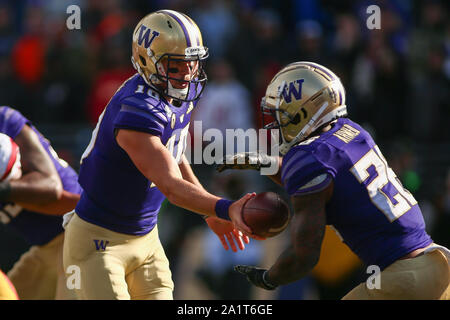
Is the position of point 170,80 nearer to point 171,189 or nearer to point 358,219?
point 171,189

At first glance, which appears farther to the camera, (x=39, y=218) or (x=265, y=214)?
(x=39, y=218)

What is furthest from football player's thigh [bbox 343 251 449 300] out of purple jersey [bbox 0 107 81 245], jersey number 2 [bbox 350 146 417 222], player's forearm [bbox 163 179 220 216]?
purple jersey [bbox 0 107 81 245]

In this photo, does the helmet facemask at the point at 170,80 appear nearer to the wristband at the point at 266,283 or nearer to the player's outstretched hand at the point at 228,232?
the player's outstretched hand at the point at 228,232

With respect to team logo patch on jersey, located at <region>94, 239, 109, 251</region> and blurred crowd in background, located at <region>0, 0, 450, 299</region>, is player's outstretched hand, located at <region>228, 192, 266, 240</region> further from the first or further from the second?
blurred crowd in background, located at <region>0, 0, 450, 299</region>

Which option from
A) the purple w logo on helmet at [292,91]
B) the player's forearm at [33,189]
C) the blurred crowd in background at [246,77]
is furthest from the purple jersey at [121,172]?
the blurred crowd in background at [246,77]

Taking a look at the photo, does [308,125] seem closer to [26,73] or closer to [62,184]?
[62,184]

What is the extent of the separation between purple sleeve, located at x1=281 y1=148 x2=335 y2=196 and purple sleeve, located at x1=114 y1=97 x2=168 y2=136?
2.49ft

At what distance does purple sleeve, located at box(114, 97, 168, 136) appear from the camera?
4094 mm

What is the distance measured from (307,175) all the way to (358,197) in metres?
0.29

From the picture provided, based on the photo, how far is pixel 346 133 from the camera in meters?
4.02

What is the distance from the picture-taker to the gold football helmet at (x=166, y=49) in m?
4.38

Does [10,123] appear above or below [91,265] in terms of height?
above

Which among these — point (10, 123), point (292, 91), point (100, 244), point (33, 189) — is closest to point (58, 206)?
point (33, 189)

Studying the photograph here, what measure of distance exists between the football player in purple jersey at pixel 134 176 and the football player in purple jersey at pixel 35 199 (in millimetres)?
355
